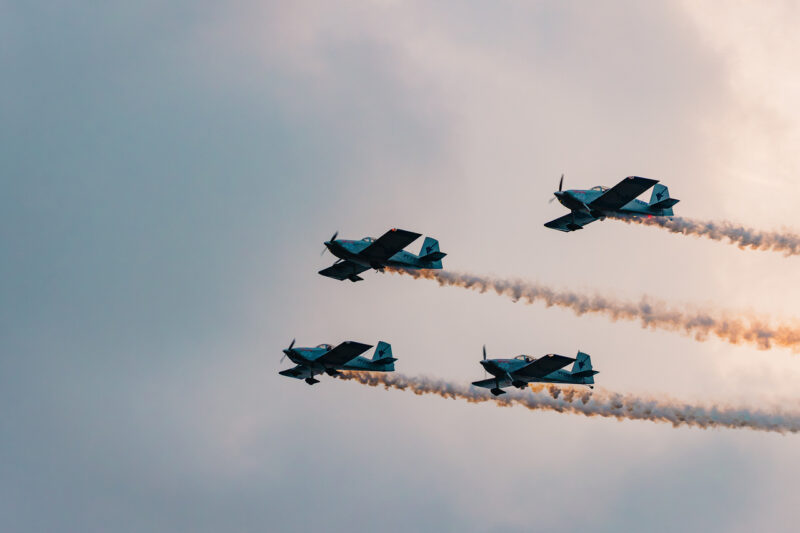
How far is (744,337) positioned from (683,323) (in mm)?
4303

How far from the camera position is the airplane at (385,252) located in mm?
76688

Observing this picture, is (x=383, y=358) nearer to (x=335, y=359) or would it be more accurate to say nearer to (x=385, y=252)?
(x=335, y=359)

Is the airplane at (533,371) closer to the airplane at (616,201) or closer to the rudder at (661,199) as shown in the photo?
the airplane at (616,201)

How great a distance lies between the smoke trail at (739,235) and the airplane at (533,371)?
13343 millimetres

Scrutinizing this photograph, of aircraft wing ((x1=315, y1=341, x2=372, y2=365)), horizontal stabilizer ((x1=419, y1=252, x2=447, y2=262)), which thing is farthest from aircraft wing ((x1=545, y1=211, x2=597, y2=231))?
aircraft wing ((x1=315, y1=341, x2=372, y2=365))

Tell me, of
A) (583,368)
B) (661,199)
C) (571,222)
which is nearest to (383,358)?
(583,368)

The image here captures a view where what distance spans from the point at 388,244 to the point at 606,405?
19.0 m

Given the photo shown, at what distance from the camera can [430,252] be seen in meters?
79.7

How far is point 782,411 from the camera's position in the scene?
77.9m

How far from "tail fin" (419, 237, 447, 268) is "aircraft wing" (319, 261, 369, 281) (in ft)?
14.0

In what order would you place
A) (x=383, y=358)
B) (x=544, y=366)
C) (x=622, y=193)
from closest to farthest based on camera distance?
(x=544, y=366)
(x=622, y=193)
(x=383, y=358)

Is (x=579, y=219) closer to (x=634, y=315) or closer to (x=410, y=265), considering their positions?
(x=634, y=315)

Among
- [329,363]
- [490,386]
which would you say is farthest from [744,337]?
[329,363]

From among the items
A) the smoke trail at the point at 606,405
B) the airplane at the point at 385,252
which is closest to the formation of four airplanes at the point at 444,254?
the airplane at the point at 385,252
